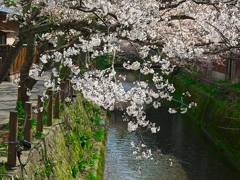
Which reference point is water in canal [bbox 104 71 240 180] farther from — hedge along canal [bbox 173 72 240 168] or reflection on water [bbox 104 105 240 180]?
hedge along canal [bbox 173 72 240 168]

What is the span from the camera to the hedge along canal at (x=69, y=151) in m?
6.09

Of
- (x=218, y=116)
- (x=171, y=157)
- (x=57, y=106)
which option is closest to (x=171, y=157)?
(x=171, y=157)

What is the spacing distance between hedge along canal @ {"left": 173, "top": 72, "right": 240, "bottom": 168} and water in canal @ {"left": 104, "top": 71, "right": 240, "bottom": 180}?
0.29 meters

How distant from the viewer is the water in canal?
1128 cm

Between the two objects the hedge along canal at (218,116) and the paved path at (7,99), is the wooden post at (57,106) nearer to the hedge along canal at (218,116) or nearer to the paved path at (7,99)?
the paved path at (7,99)

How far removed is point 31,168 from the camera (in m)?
5.62

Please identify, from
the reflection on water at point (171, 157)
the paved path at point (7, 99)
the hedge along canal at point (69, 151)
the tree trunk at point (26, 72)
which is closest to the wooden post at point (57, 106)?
the hedge along canal at point (69, 151)

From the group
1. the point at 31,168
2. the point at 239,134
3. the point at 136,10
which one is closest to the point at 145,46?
the point at 136,10

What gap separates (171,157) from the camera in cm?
1305

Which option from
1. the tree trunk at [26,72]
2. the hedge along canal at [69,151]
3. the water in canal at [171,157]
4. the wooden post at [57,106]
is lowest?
the water in canal at [171,157]

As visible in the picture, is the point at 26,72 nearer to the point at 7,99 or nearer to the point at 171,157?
the point at 7,99

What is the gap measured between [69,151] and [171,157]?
520 cm

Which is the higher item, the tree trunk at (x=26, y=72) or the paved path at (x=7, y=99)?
the tree trunk at (x=26, y=72)

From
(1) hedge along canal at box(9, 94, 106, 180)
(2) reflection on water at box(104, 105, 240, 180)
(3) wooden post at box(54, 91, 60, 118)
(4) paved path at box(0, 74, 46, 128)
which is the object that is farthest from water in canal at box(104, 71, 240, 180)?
(4) paved path at box(0, 74, 46, 128)
